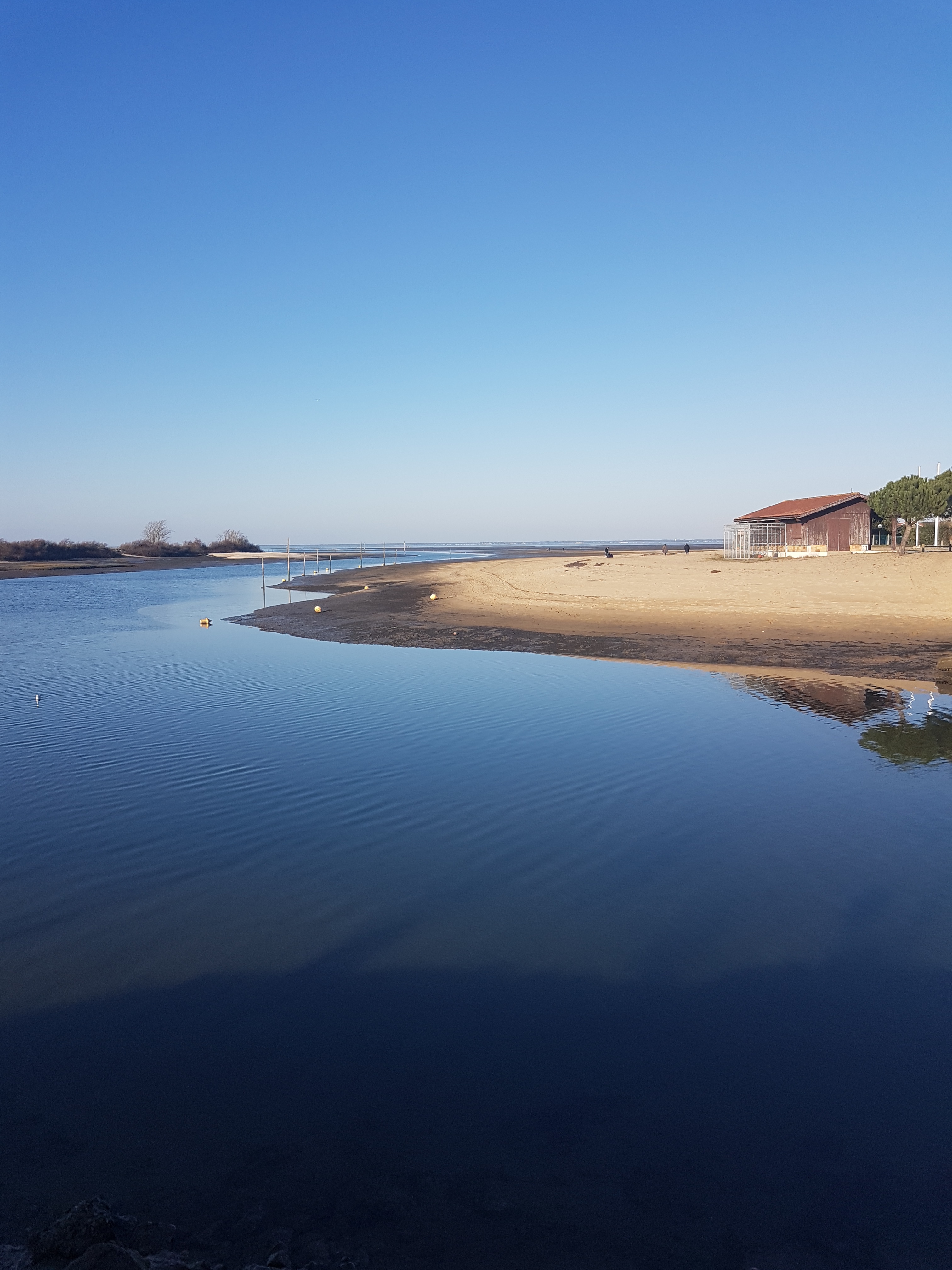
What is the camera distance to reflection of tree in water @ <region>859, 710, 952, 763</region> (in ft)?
51.4

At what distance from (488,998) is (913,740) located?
43.0ft

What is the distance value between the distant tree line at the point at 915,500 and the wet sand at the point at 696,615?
841cm

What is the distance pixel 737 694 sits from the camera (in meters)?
21.7

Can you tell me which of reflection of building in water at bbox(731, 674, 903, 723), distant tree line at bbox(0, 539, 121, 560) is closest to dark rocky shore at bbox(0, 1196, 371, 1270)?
reflection of building in water at bbox(731, 674, 903, 723)

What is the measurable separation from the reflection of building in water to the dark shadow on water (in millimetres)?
12157

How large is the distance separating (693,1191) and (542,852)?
5861 mm

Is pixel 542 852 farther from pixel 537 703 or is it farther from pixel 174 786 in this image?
pixel 537 703

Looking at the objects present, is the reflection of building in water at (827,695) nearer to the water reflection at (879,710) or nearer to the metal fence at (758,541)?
the water reflection at (879,710)

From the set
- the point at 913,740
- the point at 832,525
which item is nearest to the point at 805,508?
the point at 832,525

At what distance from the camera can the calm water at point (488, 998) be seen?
17.2 ft

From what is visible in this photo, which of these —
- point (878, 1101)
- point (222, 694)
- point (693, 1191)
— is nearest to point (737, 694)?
point (222, 694)

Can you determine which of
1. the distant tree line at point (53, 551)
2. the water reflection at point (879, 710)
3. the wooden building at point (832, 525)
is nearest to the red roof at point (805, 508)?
the wooden building at point (832, 525)

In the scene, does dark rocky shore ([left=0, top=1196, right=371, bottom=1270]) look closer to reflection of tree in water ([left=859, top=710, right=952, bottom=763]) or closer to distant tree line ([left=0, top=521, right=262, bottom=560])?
reflection of tree in water ([left=859, top=710, right=952, bottom=763])

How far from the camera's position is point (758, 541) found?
61.1 m
